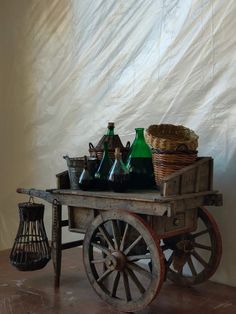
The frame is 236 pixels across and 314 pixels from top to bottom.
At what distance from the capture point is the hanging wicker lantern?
81.2 inches

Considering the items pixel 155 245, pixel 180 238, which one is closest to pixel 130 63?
pixel 180 238

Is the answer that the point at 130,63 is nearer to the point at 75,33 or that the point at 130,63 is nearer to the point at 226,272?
the point at 75,33

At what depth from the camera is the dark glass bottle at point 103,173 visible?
1852mm

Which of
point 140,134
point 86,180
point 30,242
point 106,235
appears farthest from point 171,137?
point 30,242

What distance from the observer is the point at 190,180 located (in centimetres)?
171

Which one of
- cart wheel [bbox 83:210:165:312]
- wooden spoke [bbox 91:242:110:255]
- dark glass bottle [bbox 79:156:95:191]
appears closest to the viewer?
cart wheel [bbox 83:210:165:312]

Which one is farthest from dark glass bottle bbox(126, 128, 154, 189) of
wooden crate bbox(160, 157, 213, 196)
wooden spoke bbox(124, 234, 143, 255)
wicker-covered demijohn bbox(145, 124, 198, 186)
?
wooden spoke bbox(124, 234, 143, 255)

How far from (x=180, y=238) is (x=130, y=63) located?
1.04 m

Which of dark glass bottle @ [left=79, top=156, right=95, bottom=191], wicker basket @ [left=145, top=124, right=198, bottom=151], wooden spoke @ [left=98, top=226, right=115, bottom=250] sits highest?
wicker basket @ [left=145, top=124, right=198, bottom=151]

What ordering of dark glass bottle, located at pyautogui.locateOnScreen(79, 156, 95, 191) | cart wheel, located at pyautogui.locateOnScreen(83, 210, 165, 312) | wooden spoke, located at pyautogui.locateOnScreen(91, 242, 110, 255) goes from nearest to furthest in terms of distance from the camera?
1. cart wheel, located at pyautogui.locateOnScreen(83, 210, 165, 312)
2. wooden spoke, located at pyautogui.locateOnScreen(91, 242, 110, 255)
3. dark glass bottle, located at pyautogui.locateOnScreen(79, 156, 95, 191)

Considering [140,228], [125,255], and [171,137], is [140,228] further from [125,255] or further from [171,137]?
[171,137]

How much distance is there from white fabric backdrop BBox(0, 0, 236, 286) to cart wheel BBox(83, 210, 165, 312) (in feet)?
1.95

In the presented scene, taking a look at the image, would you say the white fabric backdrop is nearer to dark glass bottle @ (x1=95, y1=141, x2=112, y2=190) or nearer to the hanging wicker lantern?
dark glass bottle @ (x1=95, y1=141, x2=112, y2=190)

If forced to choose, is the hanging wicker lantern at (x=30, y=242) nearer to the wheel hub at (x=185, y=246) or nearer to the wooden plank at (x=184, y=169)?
the wheel hub at (x=185, y=246)
